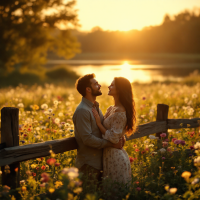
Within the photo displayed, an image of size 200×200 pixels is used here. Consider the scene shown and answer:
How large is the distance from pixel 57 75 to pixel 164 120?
3239cm

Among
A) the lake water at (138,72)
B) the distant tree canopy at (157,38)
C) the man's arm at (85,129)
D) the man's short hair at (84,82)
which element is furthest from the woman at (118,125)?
the distant tree canopy at (157,38)

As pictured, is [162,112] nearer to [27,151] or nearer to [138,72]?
[27,151]

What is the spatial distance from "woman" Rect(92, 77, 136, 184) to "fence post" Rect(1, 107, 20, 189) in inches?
42.5

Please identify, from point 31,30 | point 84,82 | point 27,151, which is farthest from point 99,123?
point 31,30

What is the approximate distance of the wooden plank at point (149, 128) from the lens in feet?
15.5

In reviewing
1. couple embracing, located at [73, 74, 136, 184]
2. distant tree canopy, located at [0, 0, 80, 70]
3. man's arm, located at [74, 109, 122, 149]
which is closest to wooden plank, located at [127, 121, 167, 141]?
couple embracing, located at [73, 74, 136, 184]

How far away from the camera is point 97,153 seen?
3.59 m

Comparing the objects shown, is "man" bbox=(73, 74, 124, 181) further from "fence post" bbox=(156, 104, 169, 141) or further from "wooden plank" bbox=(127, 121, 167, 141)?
"fence post" bbox=(156, 104, 169, 141)

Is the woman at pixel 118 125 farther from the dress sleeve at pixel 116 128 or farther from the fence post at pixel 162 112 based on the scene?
the fence post at pixel 162 112

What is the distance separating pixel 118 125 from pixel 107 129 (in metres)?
0.22

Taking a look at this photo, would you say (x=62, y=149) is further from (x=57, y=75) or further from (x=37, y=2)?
(x=57, y=75)

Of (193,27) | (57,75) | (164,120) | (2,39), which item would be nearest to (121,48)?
(193,27)

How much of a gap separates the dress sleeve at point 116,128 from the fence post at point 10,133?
3.95 feet

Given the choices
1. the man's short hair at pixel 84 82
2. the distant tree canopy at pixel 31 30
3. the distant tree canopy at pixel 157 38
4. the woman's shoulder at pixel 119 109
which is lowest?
the woman's shoulder at pixel 119 109
